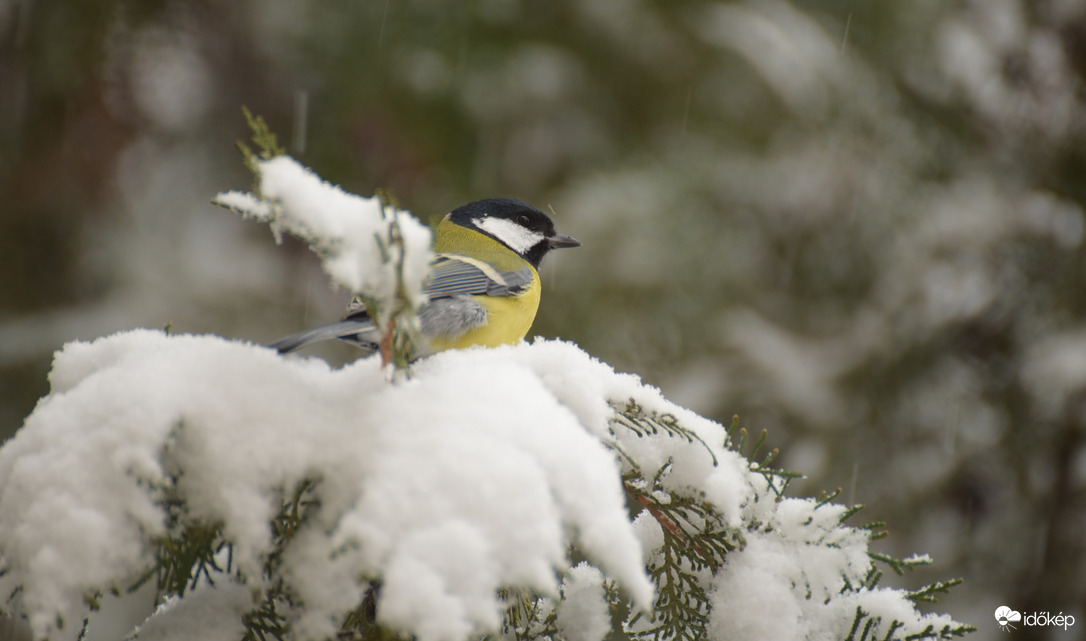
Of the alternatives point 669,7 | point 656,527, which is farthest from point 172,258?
point 656,527

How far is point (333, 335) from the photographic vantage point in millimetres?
1196

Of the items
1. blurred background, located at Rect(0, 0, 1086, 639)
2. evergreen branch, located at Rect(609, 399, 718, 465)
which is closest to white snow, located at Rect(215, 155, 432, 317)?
evergreen branch, located at Rect(609, 399, 718, 465)

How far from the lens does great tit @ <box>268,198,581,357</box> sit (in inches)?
64.6

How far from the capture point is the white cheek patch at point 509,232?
2.42 meters

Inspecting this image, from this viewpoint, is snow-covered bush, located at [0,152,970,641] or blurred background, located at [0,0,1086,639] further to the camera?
blurred background, located at [0,0,1086,639]

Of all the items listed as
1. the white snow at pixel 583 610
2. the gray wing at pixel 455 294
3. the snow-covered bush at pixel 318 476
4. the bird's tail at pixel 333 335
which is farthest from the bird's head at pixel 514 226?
the snow-covered bush at pixel 318 476

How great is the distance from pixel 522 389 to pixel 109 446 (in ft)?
1.46

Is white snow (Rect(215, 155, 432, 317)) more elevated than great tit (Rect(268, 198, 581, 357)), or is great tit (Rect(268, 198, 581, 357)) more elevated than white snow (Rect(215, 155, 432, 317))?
great tit (Rect(268, 198, 581, 357))

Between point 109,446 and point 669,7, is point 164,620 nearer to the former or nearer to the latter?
point 109,446

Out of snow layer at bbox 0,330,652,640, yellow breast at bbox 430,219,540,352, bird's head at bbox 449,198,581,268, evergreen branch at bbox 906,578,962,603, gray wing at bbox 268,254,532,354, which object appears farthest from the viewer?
bird's head at bbox 449,198,581,268

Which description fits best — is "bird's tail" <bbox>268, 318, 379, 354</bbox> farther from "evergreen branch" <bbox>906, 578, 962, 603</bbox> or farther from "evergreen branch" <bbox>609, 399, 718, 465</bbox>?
"evergreen branch" <bbox>906, 578, 962, 603</bbox>

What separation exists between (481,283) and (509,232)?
65cm

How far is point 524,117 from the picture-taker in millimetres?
3625

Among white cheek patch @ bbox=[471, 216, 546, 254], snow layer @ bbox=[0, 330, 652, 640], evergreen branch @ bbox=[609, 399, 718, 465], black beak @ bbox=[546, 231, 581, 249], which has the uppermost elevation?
black beak @ bbox=[546, 231, 581, 249]
